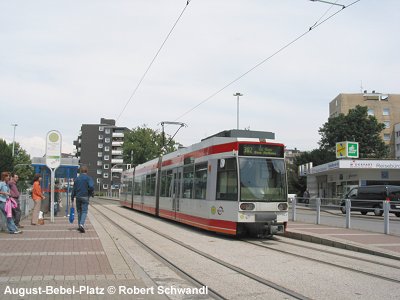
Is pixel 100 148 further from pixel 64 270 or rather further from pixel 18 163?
pixel 64 270

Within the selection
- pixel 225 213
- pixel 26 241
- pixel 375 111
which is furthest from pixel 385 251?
pixel 375 111

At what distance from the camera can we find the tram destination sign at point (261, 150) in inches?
531

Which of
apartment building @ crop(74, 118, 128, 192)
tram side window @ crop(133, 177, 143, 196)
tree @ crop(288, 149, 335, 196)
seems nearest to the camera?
tram side window @ crop(133, 177, 143, 196)

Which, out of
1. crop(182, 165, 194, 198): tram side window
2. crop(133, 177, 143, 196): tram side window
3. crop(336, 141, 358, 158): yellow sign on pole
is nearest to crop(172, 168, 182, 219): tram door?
crop(182, 165, 194, 198): tram side window

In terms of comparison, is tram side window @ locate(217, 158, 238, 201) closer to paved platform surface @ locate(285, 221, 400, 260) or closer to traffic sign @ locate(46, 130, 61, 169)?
paved platform surface @ locate(285, 221, 400, 260)

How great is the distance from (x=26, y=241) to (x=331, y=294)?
7473 millimetres

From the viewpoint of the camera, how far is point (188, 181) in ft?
55.3

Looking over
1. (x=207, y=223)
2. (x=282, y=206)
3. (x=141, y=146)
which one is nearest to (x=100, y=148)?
(x=141, y=146)

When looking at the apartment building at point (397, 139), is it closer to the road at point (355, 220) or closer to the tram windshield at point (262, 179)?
the road at point (355, 220)

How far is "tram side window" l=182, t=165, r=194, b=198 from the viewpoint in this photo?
16438mm

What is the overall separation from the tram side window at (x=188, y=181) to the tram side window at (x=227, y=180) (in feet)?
8.36

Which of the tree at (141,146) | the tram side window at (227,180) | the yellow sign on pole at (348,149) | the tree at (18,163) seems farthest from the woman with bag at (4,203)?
the tree at (141,146)

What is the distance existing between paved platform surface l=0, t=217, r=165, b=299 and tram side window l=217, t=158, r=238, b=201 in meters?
3.87

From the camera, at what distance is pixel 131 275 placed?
282 inches
